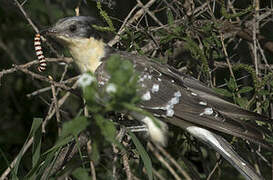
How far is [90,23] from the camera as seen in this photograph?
3139 millimetres

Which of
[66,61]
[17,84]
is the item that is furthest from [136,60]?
[17,84]

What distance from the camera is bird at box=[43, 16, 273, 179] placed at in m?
2.91

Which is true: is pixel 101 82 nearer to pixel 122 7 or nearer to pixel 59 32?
pixel 59 32

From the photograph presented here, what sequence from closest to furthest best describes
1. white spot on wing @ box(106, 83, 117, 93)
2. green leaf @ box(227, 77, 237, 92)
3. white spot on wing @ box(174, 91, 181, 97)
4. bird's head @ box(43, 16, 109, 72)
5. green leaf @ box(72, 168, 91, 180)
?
white spot on wing @ box(106, 83, 117, 93) < green leaf @ box(72, 168, 91, 180) < green leaf @ box(227, 77, 237, 92) < bird's head @ box(43, 16, 109, 72) < white spot on wing @ box(174, 91, 181, 97)

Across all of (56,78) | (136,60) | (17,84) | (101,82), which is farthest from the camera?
(17,84)

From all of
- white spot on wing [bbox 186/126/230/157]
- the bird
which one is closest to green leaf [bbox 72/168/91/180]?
the bird

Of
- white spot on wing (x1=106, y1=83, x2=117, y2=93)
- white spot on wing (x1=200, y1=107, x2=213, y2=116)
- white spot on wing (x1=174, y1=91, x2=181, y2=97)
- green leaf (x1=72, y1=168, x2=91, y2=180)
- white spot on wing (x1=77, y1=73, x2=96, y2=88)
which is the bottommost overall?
green leaf (x1=72, y1=168, x2=91, y2=180)

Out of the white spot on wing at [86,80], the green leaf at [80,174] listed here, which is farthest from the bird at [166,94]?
the white spot on wing at [86,80]

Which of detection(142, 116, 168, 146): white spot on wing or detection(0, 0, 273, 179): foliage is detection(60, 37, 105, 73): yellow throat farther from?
detection(142, 116, 168, 146): white spot on wing

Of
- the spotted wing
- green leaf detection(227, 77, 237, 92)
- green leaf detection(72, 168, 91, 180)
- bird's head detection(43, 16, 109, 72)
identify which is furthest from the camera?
bird's head detection(43, 16, 109, 72)

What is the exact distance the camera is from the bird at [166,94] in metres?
2.91

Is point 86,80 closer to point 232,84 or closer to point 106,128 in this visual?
point 106,128

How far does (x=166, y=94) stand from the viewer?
10.3 ft

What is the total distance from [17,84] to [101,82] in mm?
1573
